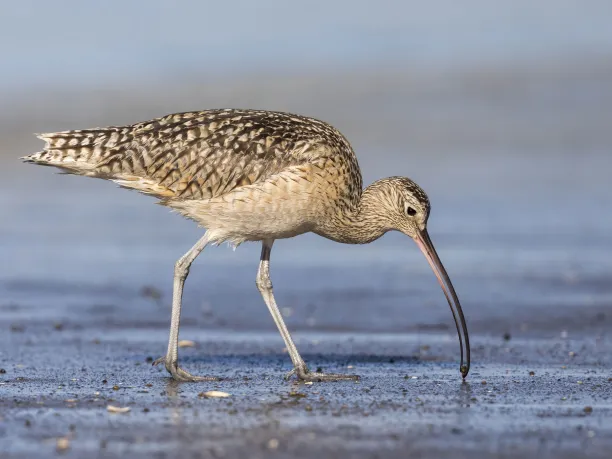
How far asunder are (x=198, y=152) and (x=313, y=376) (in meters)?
2.07

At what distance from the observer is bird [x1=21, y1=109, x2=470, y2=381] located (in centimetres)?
973

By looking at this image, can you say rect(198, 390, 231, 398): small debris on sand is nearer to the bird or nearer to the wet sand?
the wet sand

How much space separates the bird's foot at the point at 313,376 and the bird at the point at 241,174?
266mm

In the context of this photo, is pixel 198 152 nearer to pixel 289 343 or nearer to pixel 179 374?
pixel 289 343

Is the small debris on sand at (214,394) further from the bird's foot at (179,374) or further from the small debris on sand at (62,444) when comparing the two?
the small debris on sand at (62,444)

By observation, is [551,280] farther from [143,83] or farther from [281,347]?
[143,83]

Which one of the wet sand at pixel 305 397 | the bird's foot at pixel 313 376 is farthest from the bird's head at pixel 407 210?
the bird's foot at pixel 313 376

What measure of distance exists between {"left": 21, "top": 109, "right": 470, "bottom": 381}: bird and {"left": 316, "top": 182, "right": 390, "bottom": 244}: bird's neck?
2cm

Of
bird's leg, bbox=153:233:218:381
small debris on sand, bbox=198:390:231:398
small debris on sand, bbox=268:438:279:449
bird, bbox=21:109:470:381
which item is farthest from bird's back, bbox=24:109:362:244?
small debris on sand, bbox=268:438:279:449

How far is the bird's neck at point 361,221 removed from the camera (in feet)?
33.5

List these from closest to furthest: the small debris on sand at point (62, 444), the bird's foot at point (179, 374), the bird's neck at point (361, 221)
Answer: the small debris on sand at point (62, 444) → the bird's foot at point (179, 374) → the bird's neck at point (361, 221)

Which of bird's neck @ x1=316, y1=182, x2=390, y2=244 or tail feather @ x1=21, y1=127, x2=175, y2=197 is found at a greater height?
tail feather @ x1=21, y1=127, x2=175, y2=197

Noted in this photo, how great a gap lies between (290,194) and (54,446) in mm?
3644

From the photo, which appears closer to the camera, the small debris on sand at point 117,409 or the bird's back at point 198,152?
the small debris on sand at point 117,409
